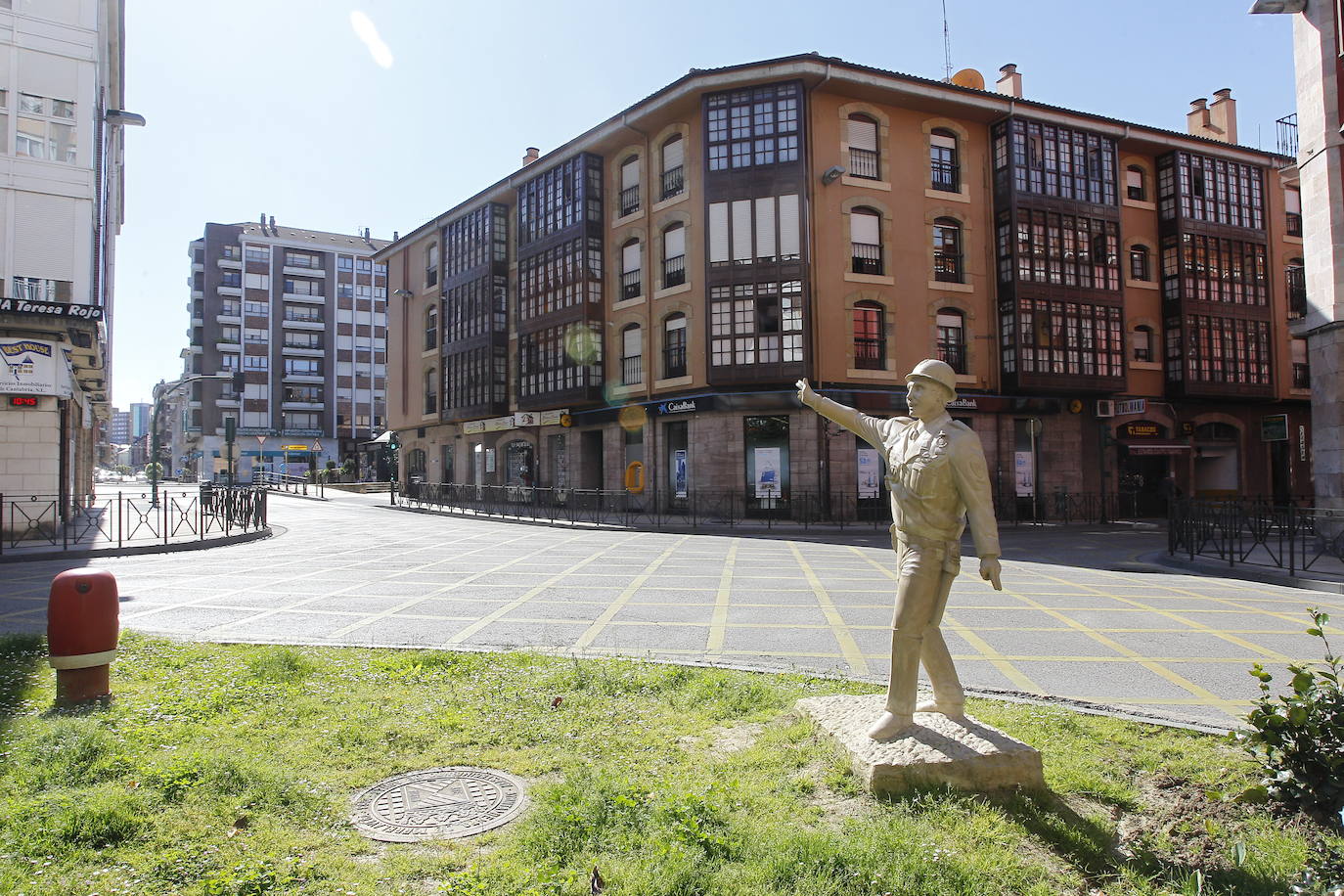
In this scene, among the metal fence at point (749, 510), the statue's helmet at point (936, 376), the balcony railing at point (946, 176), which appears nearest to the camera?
the statue's helmet at point (936, 376)

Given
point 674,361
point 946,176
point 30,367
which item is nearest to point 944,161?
point 946,176

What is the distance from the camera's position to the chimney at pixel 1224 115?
A: 108ft

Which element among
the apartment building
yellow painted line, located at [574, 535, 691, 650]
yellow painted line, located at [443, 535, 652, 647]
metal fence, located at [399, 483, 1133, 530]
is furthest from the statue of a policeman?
the apartment building

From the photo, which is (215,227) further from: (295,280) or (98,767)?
(98,767)

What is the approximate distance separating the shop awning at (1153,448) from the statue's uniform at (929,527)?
28.9 metres

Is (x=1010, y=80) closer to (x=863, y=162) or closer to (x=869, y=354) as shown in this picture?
(x=863, y=162)

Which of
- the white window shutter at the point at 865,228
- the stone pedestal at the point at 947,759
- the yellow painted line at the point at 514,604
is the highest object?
the white window shutter at the point at 865,228

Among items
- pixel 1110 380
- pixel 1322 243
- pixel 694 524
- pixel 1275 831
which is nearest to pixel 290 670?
pixel 1275 831

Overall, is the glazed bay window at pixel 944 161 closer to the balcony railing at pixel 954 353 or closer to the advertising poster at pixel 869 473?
the balcony railing at pixel 954 353

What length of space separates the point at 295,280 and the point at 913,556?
79174 mm

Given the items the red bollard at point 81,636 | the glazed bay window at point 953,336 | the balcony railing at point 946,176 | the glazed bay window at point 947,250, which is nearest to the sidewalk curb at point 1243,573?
the glazed bay window at point 953,336

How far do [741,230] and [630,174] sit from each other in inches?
292

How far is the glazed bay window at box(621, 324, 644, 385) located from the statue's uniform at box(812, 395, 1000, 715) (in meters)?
24.6

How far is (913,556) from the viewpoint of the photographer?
4.07 meters
